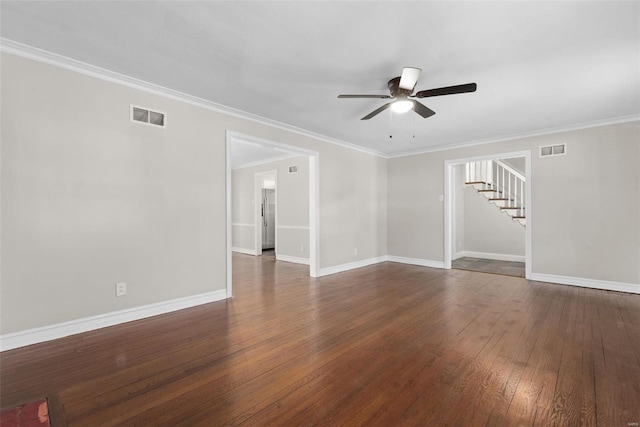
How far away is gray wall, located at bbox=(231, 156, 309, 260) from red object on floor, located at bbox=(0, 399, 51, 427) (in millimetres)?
5165

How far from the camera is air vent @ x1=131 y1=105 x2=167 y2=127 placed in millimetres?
3186

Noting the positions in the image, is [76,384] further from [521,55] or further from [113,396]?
[521,55]

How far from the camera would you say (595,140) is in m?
4.52

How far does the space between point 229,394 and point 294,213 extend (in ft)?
17.3

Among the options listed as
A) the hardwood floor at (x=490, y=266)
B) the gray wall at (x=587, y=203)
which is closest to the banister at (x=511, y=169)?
the hardwood floor at (x=490, y=266)

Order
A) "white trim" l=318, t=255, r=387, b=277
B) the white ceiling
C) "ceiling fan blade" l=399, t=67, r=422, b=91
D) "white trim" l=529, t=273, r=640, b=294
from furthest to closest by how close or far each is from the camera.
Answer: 1. "white trim" l=318, t=255, r=387, b=277
2. "white trim" l=529, t=273, r=640, b=294
3. "ceiling fan blade" l=399, t=67, r=422, b=91
4. the white ceiling

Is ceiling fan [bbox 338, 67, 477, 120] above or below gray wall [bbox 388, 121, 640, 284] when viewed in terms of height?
above

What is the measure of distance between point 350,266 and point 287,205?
2.29 m

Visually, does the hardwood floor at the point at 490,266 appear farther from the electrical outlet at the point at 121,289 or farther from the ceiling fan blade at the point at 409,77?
the electrical outlet at the point at 121,289

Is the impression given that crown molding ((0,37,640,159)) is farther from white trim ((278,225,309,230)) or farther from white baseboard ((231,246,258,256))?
white baseboard ((231,246,258,256))

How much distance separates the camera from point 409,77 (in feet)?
8.60

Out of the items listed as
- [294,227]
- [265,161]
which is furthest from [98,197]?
[265,161]

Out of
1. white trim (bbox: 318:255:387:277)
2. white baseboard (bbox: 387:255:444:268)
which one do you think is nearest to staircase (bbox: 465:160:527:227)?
white baseboard (bbox: 387:255:444:268)

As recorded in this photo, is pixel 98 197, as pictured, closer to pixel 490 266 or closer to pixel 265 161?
pixel 265 161
